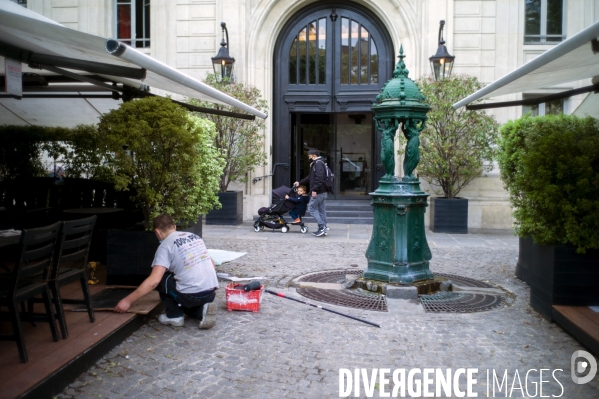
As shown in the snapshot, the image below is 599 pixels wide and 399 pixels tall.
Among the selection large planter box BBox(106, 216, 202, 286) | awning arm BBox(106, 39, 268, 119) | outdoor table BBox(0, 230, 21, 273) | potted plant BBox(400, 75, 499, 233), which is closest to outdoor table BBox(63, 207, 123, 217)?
large planter box BBox(106, 216, 202, 286)

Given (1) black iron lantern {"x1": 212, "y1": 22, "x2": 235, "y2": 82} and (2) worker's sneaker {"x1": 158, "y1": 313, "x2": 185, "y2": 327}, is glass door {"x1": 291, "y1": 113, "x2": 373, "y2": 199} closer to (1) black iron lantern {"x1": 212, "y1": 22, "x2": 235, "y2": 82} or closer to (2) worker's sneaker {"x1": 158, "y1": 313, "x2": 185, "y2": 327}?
(1) black iron lantern {"x1": 212, "y1": 22, "x2": 235, "y2": 82}

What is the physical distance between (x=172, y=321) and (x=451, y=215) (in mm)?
9731

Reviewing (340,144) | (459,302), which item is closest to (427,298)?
(459,302)

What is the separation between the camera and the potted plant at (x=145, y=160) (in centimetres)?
682

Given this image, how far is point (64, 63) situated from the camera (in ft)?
19.8

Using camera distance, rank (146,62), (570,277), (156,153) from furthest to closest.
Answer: (156,153)
(570,277)
(146,62)

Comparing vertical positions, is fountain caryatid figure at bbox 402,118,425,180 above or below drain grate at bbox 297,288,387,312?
above

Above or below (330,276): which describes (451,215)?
above

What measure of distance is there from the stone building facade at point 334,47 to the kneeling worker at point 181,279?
9.94 meters

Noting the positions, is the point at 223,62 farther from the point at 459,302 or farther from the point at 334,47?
the point at 459,302

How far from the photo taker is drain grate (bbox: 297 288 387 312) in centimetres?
718

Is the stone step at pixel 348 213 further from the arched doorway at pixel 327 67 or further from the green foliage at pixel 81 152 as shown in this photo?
the green foliage at pixel 81 152

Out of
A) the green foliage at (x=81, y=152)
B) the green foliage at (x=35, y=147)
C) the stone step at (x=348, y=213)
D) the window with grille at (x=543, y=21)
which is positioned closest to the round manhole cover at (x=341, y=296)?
the green foliage at (x=81, y=152)

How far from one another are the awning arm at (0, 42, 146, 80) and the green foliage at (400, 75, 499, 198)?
933 cm
